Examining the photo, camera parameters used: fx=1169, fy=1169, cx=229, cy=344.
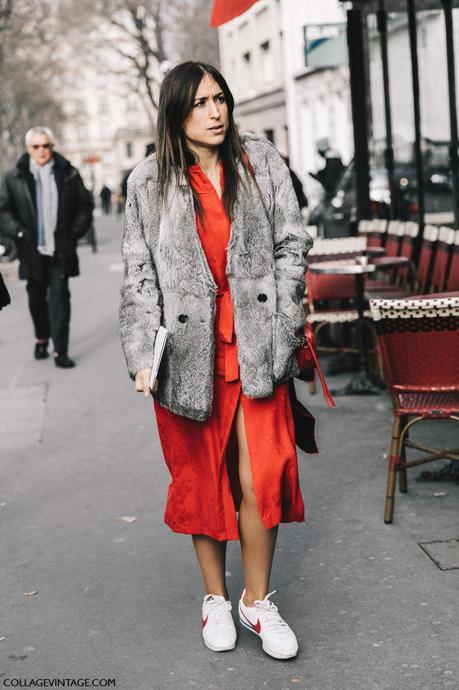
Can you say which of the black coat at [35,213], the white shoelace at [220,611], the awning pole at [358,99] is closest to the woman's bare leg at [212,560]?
the white shoelace at [220,611]

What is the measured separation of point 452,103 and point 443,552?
6.20m

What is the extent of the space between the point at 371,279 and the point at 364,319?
212cm

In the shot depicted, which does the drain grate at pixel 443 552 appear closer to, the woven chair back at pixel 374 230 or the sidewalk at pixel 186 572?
the sidewalk at pixel 186 572

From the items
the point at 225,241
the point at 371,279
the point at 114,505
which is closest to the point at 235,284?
the point at 225,241

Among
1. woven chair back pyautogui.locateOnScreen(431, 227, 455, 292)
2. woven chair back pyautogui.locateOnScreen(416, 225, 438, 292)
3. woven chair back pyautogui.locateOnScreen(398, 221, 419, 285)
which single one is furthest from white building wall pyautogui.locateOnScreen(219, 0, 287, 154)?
woven chair back pyautogui.locateOnScreen(431, 227, 455, 292)

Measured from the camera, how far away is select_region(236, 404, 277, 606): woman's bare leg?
3.76m

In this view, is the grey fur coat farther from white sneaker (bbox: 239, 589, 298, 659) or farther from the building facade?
the building facade

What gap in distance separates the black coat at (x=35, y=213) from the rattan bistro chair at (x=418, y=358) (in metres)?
5.18

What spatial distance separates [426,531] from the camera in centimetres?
494

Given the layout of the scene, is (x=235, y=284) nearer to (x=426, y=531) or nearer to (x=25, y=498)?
(x=426, y=531)

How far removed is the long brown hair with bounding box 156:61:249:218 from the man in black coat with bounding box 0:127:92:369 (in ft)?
20.1

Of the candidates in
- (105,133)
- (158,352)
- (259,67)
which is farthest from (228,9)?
(105,133)

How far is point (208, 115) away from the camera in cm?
365

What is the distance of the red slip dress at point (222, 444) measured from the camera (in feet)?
12.2
